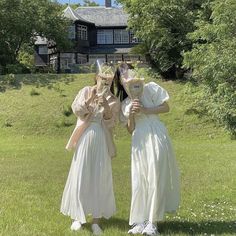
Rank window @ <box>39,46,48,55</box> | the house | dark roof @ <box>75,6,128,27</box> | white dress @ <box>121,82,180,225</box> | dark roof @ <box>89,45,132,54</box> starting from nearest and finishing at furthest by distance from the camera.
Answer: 1. white dress @ <box>121,82,180,225</box>
2. the house
3. dark roof @ <box>89,45,132,54</box>
4. dark roof @ <box>75,6,128,27</box>
5. window @ <box>39,46,48,55</box>

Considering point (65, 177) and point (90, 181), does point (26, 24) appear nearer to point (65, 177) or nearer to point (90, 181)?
point (65, 177)

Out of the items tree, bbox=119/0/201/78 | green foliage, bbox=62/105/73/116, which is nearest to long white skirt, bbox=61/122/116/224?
green foliage, bbox=62/105/73/116

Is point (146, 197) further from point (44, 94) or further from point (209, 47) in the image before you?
point (44, 94)

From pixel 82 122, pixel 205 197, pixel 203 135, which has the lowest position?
pixel 203 135

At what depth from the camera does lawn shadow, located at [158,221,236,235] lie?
6.47m

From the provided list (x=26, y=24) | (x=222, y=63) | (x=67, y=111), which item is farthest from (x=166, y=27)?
(x=26, y=24)

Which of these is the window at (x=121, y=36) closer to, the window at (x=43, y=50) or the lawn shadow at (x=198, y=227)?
the window at (x=43, y=50)

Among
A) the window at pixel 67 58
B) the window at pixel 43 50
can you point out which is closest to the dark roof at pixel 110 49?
the window at pixel 67 58

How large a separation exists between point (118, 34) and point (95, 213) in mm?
60613

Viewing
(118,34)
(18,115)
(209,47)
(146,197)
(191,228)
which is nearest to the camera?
(146,197)

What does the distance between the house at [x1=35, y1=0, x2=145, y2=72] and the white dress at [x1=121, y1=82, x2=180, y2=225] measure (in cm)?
5423

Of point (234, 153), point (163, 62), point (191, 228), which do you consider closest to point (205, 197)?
point (191, 228)

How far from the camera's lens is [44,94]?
3406cm

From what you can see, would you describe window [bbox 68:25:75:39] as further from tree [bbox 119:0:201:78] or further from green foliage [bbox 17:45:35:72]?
tree [bbox 119:0:201:78]
